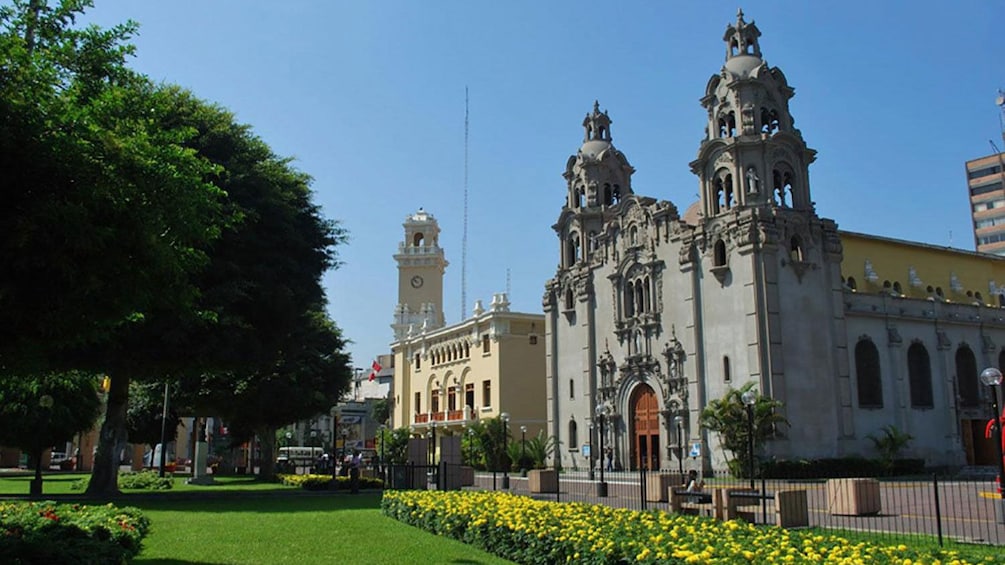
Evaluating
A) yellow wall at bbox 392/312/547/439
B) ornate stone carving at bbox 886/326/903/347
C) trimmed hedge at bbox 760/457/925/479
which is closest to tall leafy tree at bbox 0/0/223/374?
trimmed hedge at bbox 760/457/925/479

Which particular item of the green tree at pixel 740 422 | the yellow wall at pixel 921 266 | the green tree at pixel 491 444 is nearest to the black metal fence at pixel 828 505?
the green tree at pixel 740 422

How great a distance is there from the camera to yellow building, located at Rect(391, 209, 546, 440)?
212 ft

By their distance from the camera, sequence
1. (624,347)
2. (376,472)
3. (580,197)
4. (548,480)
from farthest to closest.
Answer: (580,197)
(624,347)
(376,472)
(548,480)

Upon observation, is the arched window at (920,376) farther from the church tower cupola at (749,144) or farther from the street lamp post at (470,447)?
the street lamp post at (470,447)

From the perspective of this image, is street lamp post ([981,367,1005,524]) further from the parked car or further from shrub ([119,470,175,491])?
the parked car

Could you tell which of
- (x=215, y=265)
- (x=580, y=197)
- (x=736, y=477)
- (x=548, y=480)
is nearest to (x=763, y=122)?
(x=580, y=197)

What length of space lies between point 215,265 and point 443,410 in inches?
1794

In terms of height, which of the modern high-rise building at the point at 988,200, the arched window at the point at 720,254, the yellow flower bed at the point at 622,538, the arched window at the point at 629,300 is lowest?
the yellow flower bed at the point at 622,538

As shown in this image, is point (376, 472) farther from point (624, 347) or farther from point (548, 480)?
point (624, 347)

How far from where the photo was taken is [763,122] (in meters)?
47.4

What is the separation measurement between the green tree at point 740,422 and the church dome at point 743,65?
1766cm

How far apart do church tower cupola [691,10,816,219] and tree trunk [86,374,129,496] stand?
1183 inches

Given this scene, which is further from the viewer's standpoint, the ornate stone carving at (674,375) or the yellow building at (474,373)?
the yellow building at (474,373)

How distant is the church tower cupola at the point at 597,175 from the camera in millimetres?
57531
